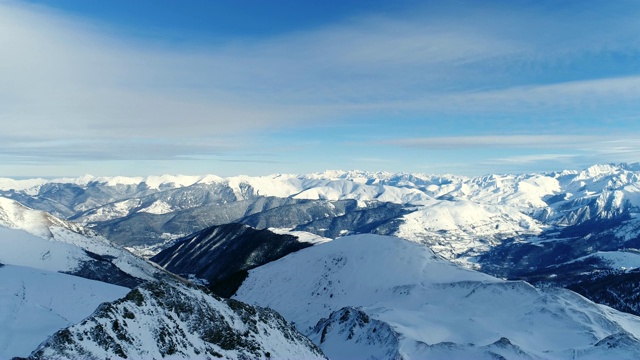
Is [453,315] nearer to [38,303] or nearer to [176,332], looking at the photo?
[176,332]

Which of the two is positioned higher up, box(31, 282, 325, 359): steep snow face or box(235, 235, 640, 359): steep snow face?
box(31, 282, 325, 359): steep snow face

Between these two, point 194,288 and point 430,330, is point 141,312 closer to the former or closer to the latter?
point 194,288

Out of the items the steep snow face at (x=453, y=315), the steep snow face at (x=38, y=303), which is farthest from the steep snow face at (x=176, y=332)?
the steep snow face at (x=453, y=315)

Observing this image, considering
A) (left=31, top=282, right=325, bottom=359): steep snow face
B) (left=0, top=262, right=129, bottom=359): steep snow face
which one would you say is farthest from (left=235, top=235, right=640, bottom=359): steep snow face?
(left=0, top=262, right=129, bottom=359): steep snow face

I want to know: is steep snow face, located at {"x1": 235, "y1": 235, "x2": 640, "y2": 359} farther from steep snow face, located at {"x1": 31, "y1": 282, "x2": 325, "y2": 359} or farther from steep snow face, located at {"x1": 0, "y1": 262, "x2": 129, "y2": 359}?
steep snow face, located at {"x1": 0, "y1": 262, "x2": 129, "y2": 359}

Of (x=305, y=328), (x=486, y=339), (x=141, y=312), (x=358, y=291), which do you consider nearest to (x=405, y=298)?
(x=358, y=291)

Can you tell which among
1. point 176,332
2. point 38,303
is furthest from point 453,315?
point 38,303

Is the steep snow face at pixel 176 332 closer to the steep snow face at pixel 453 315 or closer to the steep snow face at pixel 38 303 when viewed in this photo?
the steep snow face at pixel 38 303
